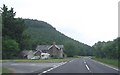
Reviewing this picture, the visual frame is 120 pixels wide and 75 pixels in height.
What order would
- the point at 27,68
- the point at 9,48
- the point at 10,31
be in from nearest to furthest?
the point at 27,68
the point at 10,31
the point at 9,48

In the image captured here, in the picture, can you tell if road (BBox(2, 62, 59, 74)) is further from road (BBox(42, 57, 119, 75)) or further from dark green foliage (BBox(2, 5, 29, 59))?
dark green foliage (BBox(2, 5, 29, 59))

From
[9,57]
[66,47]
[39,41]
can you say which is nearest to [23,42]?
[9,57]

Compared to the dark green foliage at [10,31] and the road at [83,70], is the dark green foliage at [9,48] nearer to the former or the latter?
the dark green foliage at [10,31]

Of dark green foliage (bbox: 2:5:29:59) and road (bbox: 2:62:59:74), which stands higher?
dark green foliage (bbox: 2:5:29:59)

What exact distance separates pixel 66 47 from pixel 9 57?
118111 millimetres

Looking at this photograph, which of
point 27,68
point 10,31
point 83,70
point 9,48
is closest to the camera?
point 83,70

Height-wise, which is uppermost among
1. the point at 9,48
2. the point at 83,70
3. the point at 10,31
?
the point at 10,31

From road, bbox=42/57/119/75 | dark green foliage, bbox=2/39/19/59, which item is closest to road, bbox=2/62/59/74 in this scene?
road, bbox=42/57/119/75

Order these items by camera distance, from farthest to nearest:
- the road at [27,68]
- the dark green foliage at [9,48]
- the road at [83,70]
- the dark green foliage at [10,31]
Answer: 1. the dark green foliage at [9,48]
2. the dark green foliage at [10,31]
3. the road at [27,68]
4. the road at [83,70]

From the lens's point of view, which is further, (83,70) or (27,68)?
(27,68)

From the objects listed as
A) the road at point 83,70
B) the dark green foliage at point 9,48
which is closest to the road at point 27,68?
the road at point 83,70

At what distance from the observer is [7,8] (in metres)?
81.4

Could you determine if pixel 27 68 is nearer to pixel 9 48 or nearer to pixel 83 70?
pixel 83 70

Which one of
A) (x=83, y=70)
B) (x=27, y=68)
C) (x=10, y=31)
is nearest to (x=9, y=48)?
(x=10, y=31)
